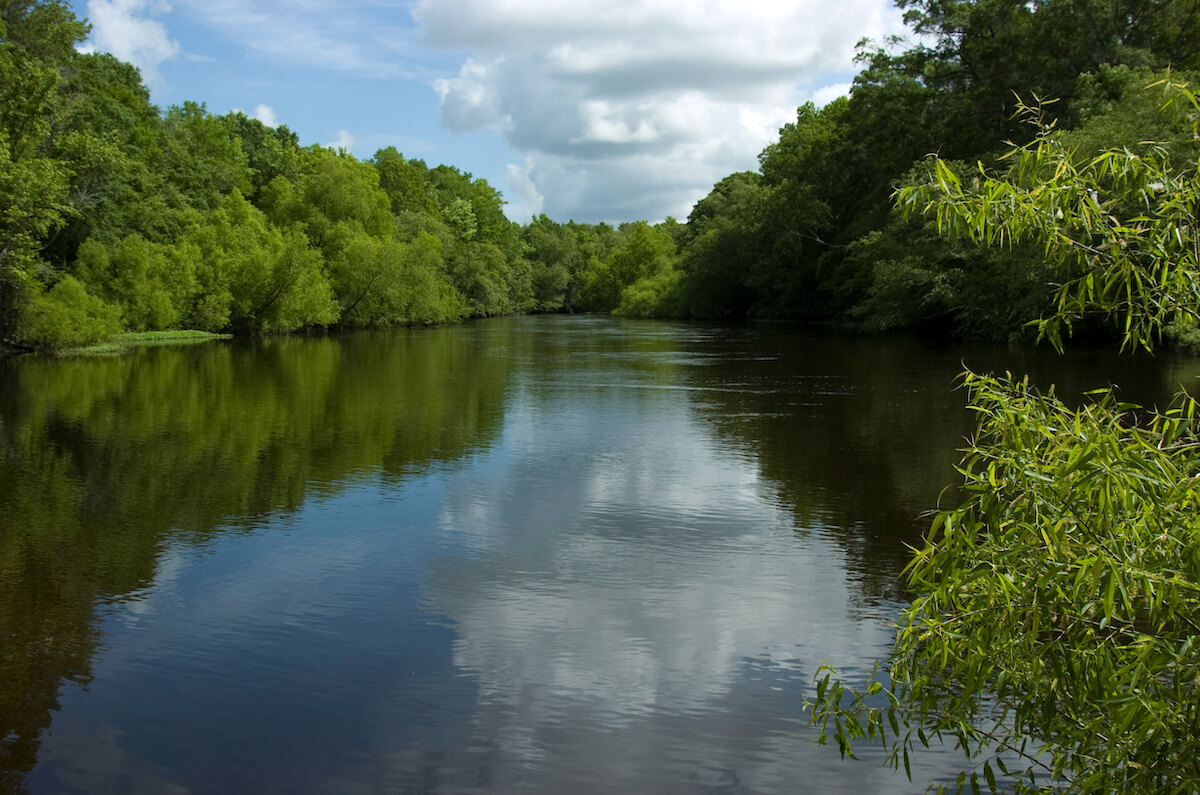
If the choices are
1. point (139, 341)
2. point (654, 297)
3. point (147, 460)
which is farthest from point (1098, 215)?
point (654, 297)

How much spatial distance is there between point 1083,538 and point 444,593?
533 cm

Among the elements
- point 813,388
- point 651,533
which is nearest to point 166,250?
point 813,388

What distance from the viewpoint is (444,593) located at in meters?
7.88

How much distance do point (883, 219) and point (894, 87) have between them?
6.34 metres

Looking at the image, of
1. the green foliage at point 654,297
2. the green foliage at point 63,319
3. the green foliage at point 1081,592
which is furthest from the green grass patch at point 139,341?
the green foliage at point 654,297

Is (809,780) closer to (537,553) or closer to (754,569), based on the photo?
(754,569)

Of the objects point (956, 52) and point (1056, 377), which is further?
point (956, 52)

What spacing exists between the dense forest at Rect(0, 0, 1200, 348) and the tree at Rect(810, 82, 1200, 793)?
12.7m

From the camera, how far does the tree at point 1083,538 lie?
325 centimetres

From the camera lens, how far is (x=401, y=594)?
7.85 m

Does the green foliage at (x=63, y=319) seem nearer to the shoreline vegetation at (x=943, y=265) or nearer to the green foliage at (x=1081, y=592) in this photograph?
the shoreline vegetation at (x=943, y=265)

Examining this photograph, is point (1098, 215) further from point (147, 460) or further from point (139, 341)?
point (139, 341)

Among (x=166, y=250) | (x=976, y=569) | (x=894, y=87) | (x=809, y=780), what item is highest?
(x=894, y=87)

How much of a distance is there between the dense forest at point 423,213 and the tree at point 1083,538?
1267 centimetres
